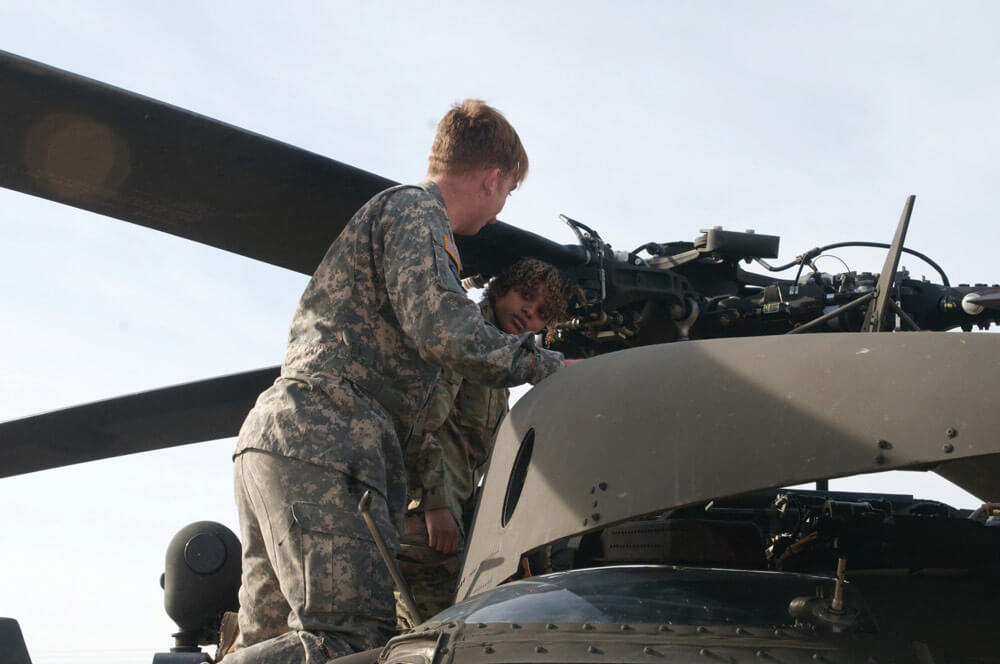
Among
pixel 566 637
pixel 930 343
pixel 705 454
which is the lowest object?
pixel 566 637

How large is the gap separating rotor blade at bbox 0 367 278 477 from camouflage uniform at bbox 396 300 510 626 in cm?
119

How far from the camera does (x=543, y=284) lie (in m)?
3.93

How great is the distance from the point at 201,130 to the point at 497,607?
177 centimetres

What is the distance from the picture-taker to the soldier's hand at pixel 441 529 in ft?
11.4

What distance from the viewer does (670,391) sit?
242 centimetres

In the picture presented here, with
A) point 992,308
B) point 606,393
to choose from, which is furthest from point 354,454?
point 992,308

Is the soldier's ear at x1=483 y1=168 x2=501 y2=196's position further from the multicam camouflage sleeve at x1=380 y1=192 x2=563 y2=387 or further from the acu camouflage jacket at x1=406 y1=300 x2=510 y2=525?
the acu camouflage jacket at x1=406 y1=300 x2=510 y2=525

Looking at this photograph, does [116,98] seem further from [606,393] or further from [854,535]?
[854,535]

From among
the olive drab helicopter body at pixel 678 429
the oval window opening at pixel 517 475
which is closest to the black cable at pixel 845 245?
the olive drab helicopter body at pixel 678 429

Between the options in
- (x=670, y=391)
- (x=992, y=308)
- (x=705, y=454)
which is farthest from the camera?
(x=992, y=308)

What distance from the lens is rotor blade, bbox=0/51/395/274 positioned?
10.3 feet

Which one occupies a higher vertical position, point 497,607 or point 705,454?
point 705,454

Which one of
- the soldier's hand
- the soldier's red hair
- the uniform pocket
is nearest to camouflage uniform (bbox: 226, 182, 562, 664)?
the uniform pocket

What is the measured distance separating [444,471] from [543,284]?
77 centimetres
